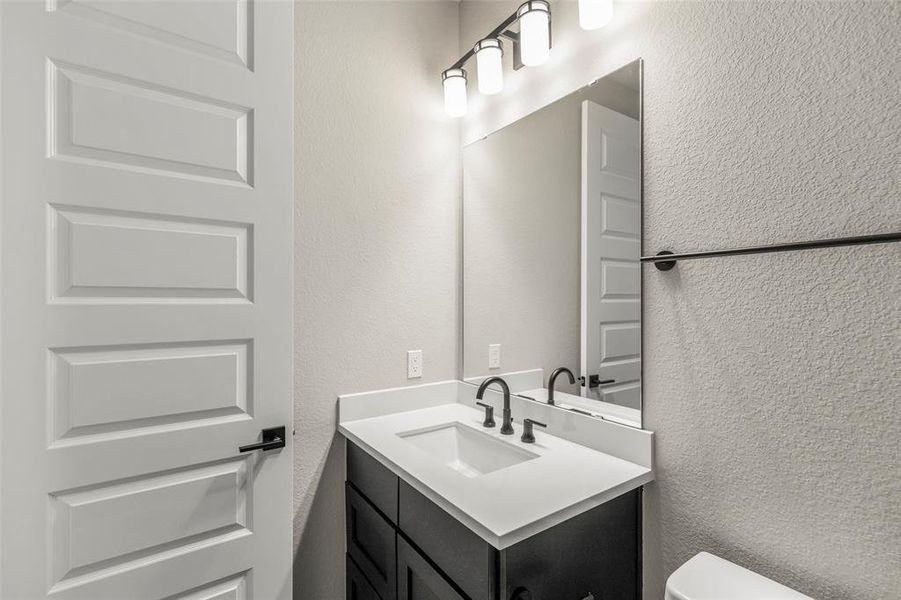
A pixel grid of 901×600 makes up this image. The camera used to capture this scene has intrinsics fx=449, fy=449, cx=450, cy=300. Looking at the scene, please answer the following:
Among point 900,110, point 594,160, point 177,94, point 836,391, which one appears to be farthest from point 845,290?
point 177,94

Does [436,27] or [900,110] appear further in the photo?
[436,27]

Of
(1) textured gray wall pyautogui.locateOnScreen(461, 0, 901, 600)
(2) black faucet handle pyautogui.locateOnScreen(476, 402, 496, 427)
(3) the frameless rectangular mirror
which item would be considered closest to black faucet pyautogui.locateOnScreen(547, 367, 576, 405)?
(3) the frameless rectangular mirror

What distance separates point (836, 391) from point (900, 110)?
51cm

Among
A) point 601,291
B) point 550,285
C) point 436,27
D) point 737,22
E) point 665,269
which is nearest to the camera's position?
point 737,22

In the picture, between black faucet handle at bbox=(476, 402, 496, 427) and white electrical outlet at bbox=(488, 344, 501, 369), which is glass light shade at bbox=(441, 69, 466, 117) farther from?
black faucet handle at bbox=(476, 402, 496, 427)

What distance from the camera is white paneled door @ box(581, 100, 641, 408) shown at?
122 cm

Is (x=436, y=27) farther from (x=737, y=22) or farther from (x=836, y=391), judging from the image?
(x=836, y=391)

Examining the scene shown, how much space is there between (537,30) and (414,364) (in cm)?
121

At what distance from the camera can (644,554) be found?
3.89ft

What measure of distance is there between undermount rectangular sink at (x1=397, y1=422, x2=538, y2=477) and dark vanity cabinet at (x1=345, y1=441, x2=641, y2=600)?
0.21m

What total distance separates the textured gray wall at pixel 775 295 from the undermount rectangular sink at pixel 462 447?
1.55 feet

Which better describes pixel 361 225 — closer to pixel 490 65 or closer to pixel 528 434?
pixel 490 65

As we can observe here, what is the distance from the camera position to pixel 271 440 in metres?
1.32

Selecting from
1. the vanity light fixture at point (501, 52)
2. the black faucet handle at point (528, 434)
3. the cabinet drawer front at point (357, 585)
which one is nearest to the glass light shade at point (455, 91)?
the vanity light fixture at point (501, 52)
